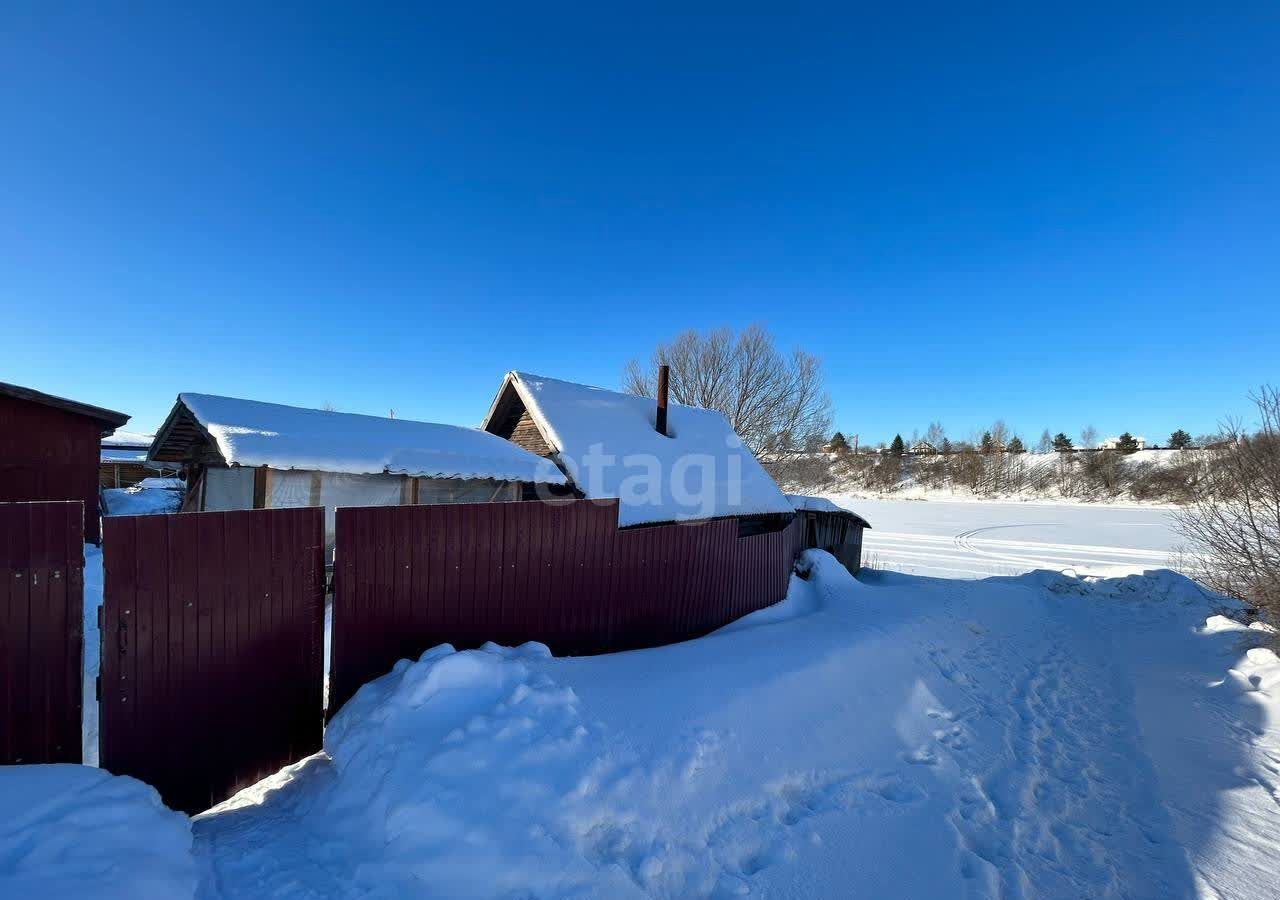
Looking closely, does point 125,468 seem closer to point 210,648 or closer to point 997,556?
point 210,648

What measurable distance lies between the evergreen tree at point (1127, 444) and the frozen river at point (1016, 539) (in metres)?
12.2

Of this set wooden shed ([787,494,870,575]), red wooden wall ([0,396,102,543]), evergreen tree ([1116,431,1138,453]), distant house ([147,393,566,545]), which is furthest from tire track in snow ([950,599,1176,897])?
evergreen tree ([1116,431,1138,453])

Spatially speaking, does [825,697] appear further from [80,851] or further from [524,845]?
[80,851]

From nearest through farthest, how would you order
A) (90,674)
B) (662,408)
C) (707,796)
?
(707,796) → (90,674) → (662,408)

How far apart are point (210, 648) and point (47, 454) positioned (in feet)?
45.5

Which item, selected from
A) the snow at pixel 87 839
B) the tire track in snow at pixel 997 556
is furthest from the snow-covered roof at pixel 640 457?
the tire track in snow at pixel 997 556

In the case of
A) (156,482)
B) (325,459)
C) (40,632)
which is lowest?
(156,482)

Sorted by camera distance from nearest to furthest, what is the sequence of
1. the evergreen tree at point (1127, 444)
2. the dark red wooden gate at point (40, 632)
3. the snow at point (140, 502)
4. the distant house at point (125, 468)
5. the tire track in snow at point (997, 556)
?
the dark red wooden gate at point (40, 632), the tire track in snow at point (997, 556), the snow at point (140, 502), the distant house at point (125, 468), the evergreen tree at point (1127, 444)

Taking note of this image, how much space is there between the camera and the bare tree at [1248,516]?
796 cm

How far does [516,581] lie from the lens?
17.3 ft

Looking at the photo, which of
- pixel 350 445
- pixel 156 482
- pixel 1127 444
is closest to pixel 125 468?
pixel 156 482

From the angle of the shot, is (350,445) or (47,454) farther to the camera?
(47,454)

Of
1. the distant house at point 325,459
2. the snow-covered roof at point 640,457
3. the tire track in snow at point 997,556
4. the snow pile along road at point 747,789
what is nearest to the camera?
the snow pile along road at point 747,789

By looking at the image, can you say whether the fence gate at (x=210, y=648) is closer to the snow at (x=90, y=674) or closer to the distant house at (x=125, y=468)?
the snow at (x=90, y=674)
